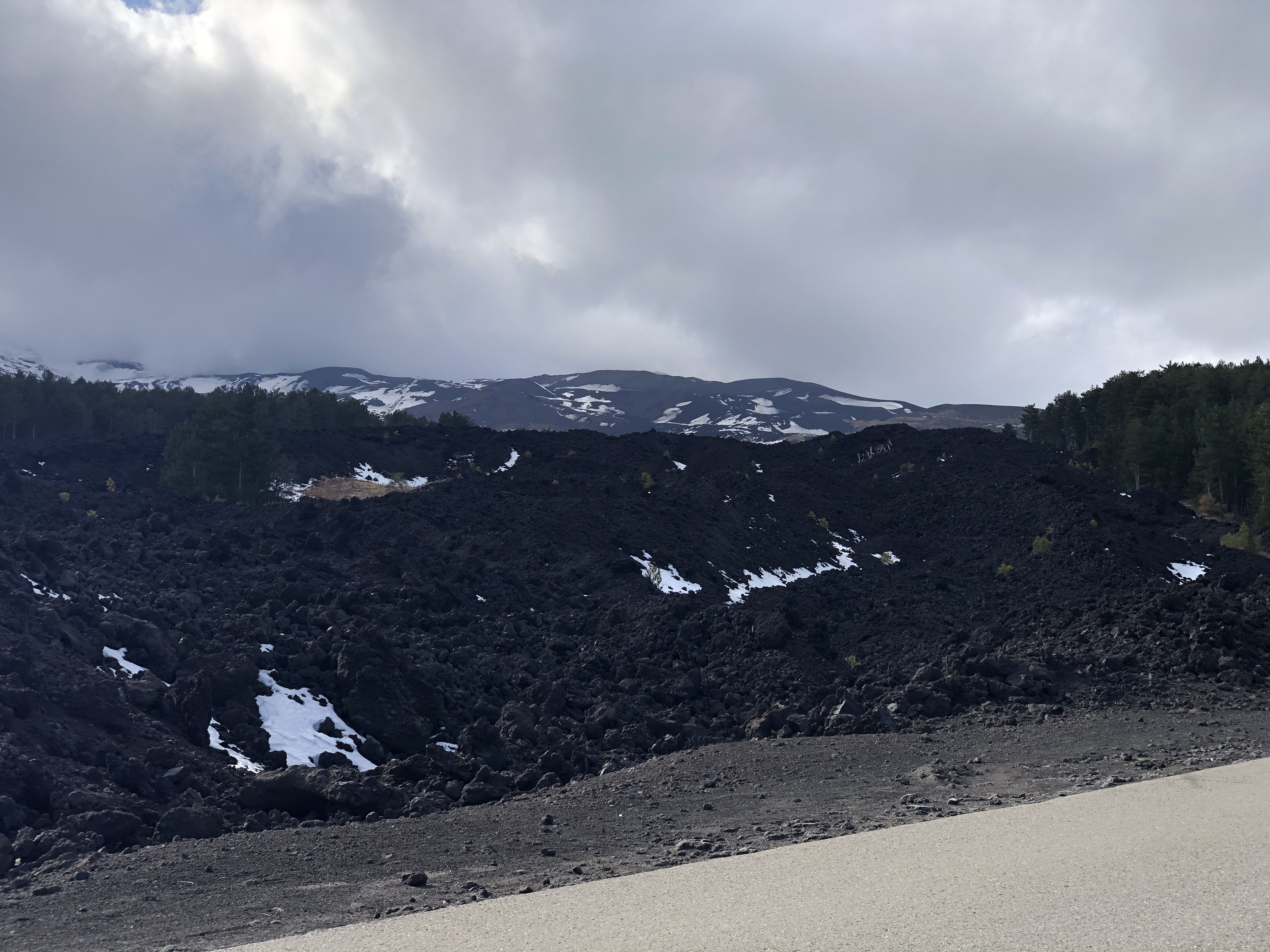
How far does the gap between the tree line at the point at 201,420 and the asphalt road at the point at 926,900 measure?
92.0 feet

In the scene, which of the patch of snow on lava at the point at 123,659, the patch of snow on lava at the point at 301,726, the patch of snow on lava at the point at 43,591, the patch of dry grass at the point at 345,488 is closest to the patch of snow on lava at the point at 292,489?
the patch of dry grass at the point at 345,488

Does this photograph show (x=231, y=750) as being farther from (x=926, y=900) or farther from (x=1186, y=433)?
(x=1186, y=433)

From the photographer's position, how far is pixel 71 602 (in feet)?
47.6

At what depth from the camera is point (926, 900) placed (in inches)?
271

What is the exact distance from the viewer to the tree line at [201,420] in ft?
112

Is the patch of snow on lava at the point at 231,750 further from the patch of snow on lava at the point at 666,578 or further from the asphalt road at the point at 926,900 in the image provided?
the patch of snow on lava at the point at 666,578

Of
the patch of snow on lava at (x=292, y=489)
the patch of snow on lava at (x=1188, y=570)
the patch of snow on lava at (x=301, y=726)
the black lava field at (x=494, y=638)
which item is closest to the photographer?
the black lava field at (x=494, y=638)

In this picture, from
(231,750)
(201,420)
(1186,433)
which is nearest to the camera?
(231,750)

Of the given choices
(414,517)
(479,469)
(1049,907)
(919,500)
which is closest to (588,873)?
(1049,907)

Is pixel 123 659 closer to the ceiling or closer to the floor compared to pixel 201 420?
closer to the floor

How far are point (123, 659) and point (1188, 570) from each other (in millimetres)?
31056

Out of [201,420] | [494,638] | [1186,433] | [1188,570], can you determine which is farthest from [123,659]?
[1186,433]

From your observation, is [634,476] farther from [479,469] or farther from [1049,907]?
[1049,907]

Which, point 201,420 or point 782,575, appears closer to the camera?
point 782,575
